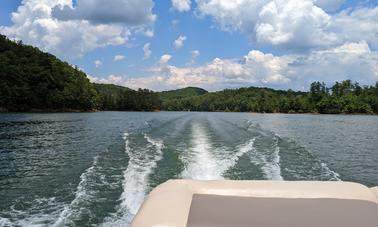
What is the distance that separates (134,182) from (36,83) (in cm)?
8937

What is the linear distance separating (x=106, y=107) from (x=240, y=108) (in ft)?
231

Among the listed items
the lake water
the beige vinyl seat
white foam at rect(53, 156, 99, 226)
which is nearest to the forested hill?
the lake water

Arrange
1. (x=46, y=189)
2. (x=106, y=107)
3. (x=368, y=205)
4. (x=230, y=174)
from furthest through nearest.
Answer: (x=106, y=107)
(x=230, y=174)
(x=46, y=189)
(x=368, y=205)

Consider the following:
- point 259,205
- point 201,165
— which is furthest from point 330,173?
point 259,205

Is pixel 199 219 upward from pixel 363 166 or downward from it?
upward

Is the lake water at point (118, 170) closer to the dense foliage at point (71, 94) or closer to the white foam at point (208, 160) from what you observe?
the white foam at point (208, 160)

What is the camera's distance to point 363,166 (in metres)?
16.1

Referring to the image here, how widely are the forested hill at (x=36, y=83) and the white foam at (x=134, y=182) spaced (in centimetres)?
6907

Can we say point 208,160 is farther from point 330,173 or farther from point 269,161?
point 330,173

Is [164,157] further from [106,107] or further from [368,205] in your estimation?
[106,107]

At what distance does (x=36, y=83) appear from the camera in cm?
9200

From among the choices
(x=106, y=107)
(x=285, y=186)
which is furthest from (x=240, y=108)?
(x=285, y=186)

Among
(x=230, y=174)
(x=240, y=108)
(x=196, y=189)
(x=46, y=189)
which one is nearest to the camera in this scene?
(x=196, y=189)

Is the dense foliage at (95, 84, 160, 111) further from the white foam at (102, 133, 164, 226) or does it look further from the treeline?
the white foam at (102, 133, 164, 226)
